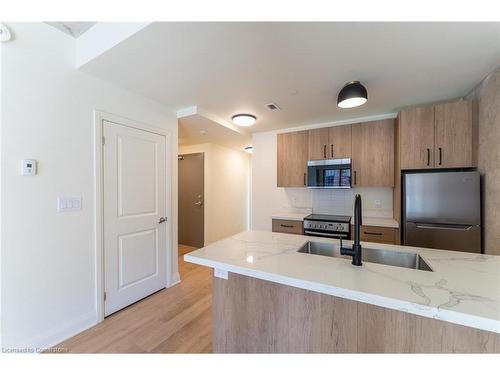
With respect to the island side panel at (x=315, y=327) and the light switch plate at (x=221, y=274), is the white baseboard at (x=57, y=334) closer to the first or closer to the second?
the island side panel at (x=315, y=327)

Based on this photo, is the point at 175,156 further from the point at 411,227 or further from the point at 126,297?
the point at 411,227

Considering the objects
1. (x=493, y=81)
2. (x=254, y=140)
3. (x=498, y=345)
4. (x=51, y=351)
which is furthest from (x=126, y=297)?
(x=493, y=81)

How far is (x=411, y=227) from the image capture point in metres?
2.26

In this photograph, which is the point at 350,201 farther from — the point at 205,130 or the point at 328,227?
the point at 205,130

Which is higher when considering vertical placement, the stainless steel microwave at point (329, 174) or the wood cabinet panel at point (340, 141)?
the wood cabinet panel at point (340, 141)

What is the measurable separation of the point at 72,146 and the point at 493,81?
3.65m

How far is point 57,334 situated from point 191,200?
2907mm

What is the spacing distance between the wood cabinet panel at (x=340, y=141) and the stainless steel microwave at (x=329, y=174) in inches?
3.7

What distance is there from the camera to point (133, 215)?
2281 mm

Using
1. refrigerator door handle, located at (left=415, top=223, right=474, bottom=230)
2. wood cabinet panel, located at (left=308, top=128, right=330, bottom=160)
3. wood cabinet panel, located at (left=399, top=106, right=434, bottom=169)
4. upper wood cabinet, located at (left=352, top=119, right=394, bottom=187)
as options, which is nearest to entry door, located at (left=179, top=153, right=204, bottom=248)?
wood cabinet panel, located at (left=308, top=128, right=330, bottom=160)

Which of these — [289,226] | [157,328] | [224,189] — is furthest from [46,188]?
[224,189]

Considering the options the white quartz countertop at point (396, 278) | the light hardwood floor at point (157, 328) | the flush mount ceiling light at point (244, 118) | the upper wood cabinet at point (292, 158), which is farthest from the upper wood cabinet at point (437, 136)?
the light hardwood floor at point (157, 328)

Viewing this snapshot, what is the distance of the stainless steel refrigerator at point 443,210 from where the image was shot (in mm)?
2010
